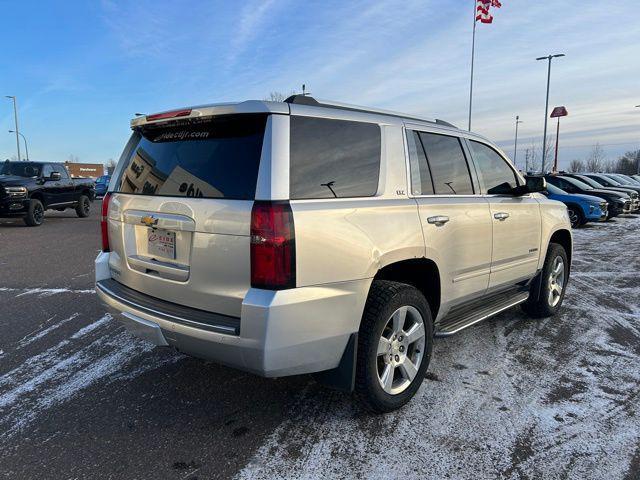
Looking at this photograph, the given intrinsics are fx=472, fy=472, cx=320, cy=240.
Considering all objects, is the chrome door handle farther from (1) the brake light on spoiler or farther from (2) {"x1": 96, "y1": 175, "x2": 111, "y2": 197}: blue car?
(2) {"x1": 96, "y1": 175, "x2": 111, "y2": 197}: blue car

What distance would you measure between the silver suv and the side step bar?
0.10 feet

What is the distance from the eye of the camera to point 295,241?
248 centimetres

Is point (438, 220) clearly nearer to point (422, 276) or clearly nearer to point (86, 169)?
point (422, 276)

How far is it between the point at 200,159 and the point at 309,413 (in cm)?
179

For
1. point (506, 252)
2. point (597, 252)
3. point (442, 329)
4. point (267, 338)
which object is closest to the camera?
point (267, 338)

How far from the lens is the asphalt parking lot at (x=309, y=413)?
259 centimetres

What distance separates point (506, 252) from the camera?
4.31 m

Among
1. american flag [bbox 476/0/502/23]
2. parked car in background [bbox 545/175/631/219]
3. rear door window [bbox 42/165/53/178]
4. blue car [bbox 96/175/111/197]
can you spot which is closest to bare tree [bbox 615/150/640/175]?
american flag [bbox 476/0/502/23]

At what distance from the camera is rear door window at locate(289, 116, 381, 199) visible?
2643mm

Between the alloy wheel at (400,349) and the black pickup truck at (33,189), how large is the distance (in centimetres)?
1365

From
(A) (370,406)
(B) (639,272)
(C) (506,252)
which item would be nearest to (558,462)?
(A) (370,406)

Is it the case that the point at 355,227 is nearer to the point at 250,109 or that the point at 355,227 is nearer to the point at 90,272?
the point at 250,109

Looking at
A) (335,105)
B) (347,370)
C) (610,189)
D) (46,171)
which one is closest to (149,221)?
(335,105)

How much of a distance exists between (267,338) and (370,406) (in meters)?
1.00
